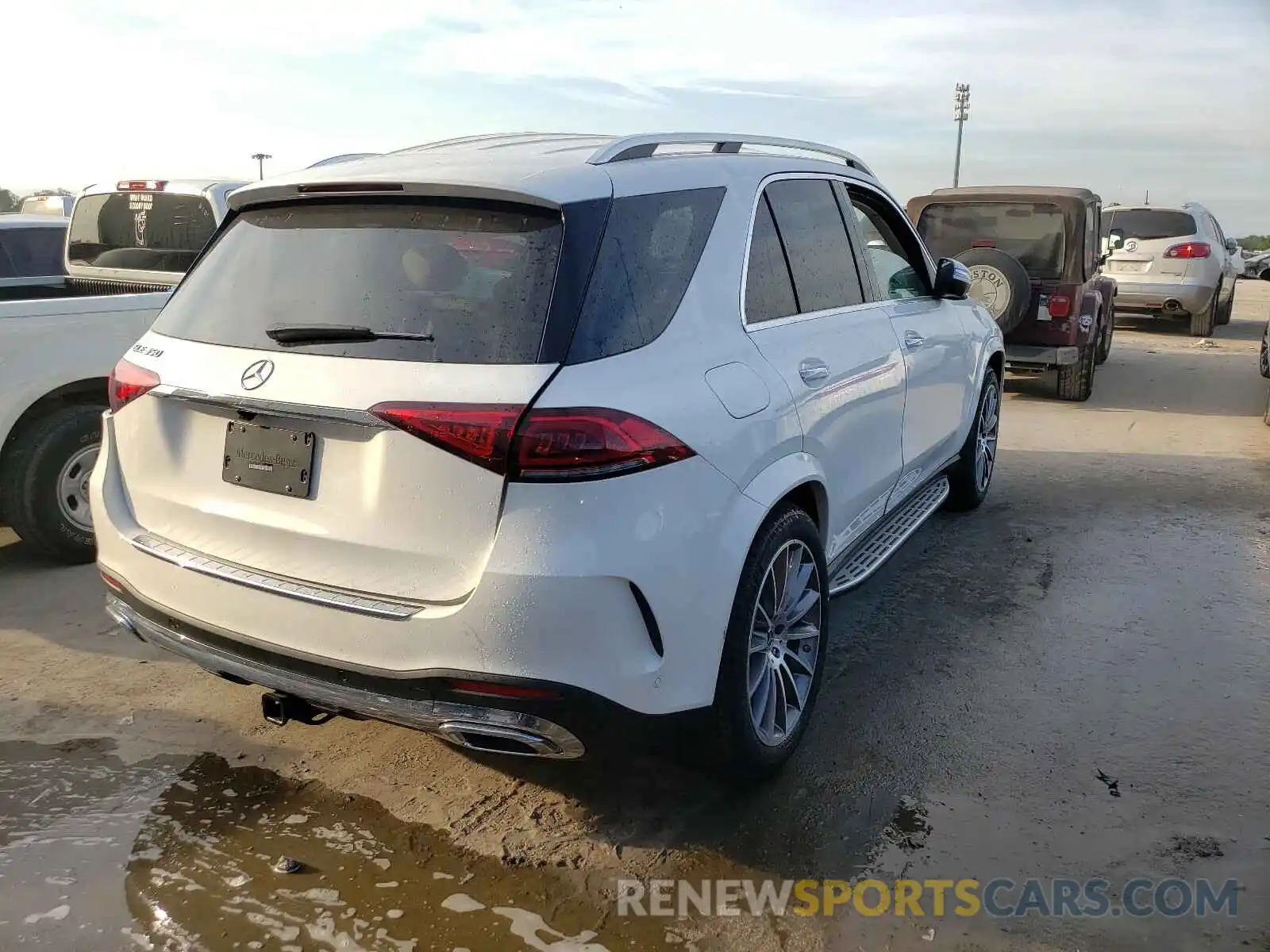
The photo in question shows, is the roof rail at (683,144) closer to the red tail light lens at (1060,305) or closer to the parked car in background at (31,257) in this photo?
the parked car in background at (31,257)

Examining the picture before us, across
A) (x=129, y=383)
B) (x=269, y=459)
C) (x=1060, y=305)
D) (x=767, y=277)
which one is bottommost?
(x=1060, y=305)

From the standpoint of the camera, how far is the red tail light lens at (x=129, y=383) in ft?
9.71

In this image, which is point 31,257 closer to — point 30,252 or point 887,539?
point 30,252

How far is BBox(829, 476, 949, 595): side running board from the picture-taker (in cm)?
390

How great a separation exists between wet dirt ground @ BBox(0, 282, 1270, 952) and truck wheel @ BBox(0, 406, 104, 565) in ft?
0.93

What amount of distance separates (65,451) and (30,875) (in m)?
2.76

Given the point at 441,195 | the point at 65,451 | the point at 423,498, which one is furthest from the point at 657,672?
the point at 65,451

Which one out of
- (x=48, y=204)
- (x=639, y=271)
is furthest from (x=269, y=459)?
(x=48, y=204)

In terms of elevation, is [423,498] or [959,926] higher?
[423,498]

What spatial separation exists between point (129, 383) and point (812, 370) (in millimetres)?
2011

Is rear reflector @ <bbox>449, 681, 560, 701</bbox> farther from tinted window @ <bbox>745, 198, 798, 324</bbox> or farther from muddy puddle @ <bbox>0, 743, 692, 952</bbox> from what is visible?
tinted window @ <bbox>745, 198, 798, 324</bbox>

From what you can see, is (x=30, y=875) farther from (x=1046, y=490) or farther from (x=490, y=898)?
(x=1046, y=490)

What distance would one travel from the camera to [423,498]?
248 cm

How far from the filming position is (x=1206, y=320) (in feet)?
49.3
